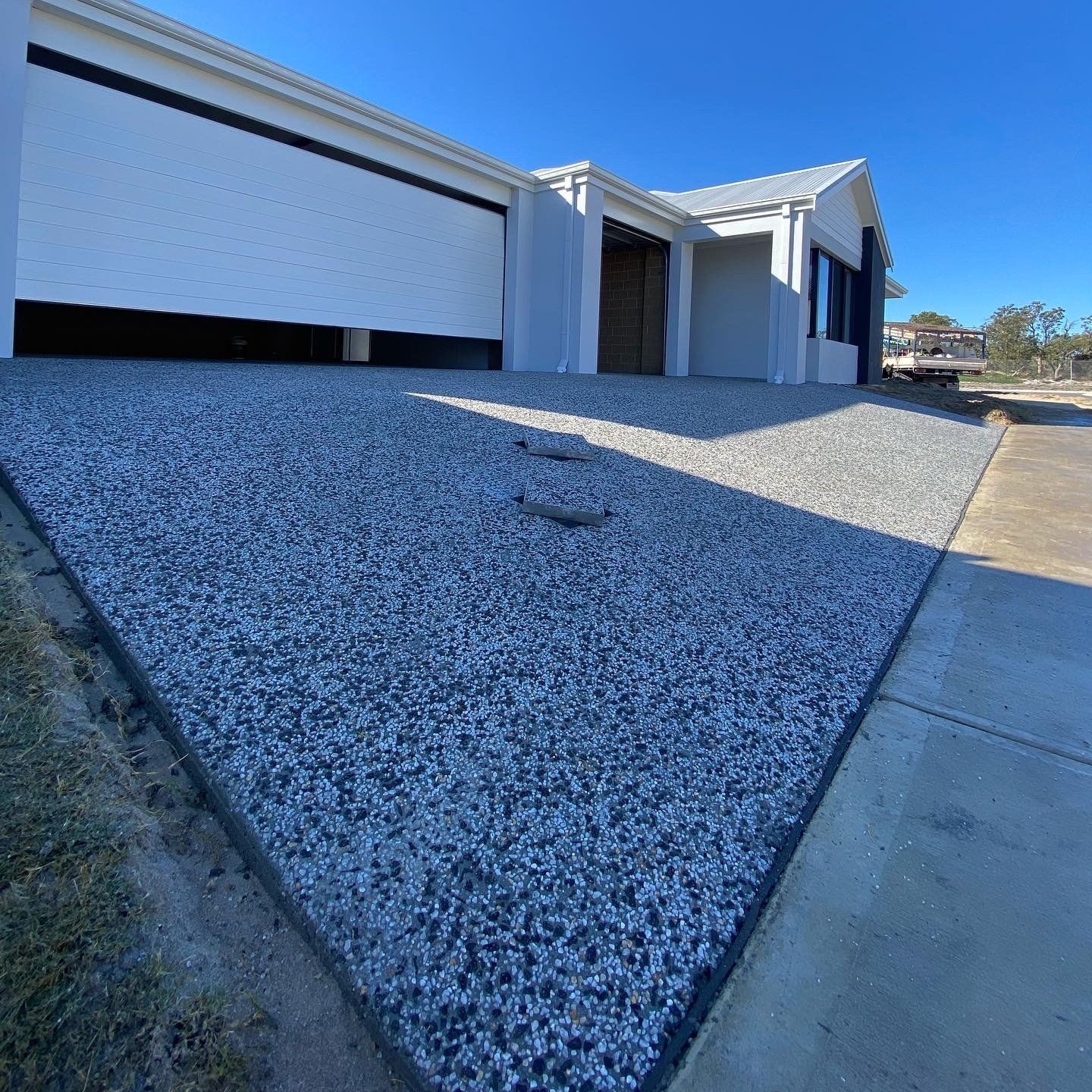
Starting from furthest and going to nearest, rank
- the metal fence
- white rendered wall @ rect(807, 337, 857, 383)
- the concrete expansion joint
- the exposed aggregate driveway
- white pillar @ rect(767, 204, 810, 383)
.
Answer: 1. the metal fence
2. white rendered wall @ rect(807, 337, 857, 383)
3. white pillar @ rect(767, 204, 810, 383)
4. the concrete expansion joint
5. the exposed aggregate driveway

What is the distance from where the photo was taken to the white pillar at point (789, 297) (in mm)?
15227

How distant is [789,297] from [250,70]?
35.9ft

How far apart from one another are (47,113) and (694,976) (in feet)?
33.8

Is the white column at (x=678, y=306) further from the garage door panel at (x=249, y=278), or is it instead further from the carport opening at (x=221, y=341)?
the garage door panel at (x=249, y=278)

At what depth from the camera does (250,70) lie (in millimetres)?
9422

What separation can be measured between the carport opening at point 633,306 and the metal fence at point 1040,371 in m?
32.0

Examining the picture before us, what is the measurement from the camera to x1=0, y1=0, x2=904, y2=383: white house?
322 inches

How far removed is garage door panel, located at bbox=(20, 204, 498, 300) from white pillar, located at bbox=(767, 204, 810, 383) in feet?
22.6

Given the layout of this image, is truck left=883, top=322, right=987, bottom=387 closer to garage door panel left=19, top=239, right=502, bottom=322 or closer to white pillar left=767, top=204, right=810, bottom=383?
white pillar left=767, top=204, right=810, bottom=383

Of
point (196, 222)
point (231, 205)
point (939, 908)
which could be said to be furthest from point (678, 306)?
point (939, 908)

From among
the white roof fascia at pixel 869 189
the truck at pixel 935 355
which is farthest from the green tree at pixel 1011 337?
the white roof fascia at pixel 869 189

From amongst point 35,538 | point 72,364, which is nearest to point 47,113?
point 72,364

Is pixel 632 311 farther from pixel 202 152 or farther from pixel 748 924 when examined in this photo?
pixel 748 924

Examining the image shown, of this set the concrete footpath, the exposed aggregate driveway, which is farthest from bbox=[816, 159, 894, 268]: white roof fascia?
the concrete footpath
